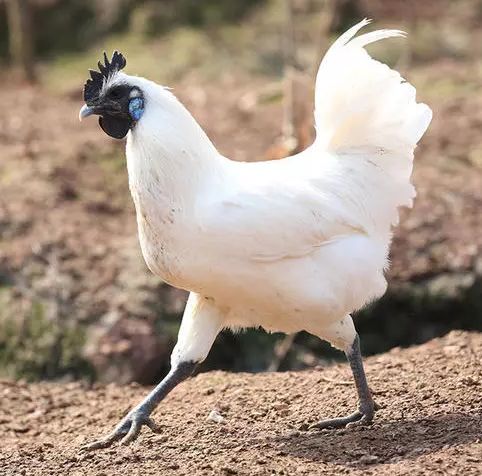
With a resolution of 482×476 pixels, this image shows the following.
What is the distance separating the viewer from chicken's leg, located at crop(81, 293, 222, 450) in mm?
5887

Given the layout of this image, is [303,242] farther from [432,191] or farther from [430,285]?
[432,191]

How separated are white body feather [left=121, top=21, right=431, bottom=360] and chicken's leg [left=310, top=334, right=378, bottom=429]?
0.10 meters

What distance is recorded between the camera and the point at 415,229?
32.1 feet

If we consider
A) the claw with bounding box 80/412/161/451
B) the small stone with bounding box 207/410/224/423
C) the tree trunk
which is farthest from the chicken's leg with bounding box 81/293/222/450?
the tree trunk

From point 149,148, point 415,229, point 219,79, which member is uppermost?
point 219,79

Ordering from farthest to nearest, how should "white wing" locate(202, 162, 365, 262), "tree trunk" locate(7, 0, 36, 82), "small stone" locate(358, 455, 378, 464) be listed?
1. "tree trunk" locate(7, 0, 36, 82)
2. "white wing" locate(202, 162, 365, 262)
3. "small stone" locate(358, 455, 378, 464)

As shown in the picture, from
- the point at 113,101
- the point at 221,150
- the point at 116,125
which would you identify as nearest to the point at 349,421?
the point at 116,125

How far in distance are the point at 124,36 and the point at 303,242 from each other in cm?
1170

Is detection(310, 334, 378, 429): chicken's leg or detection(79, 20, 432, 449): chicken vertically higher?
detection(79, 20, 432, 449): chicken

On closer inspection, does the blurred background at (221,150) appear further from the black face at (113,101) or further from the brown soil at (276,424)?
the black face at (113,101)

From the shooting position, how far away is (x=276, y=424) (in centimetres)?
614

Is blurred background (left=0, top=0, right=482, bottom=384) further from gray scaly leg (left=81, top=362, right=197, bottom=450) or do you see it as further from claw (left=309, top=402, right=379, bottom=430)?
claw (left=309, top=402, right=379, bottom=430)

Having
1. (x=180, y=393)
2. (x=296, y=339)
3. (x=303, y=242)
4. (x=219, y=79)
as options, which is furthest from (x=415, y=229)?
(x=219, y=79)

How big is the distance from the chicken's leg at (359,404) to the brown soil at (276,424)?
8 centimetres
